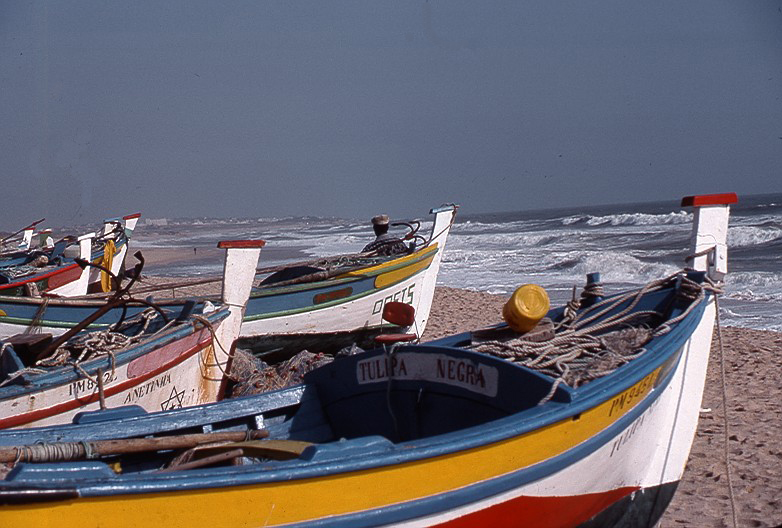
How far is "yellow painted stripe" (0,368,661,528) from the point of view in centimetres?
239

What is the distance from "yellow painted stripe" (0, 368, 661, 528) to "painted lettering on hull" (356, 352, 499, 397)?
0.60 m

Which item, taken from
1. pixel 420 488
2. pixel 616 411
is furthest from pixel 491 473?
pixel 616 411

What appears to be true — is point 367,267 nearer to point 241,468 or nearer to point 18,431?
point 18,431

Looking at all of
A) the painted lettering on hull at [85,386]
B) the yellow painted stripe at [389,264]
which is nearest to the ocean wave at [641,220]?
the yellow painted stripe at [389,264]

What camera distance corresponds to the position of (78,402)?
5.40m

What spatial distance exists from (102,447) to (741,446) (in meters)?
4.75

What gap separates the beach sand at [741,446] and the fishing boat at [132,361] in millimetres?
3616

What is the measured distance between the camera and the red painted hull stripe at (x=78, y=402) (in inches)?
200

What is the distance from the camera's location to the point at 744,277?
17047 mm

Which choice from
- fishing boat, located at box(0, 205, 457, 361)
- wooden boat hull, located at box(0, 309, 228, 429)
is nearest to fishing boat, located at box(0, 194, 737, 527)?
wooden boat hull, located at box(0, 309, 228, 429)

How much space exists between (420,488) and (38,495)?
1.25 meters

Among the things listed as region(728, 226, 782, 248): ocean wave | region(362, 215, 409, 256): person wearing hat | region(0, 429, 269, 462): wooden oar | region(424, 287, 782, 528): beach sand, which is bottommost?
region(424, 287, 782, 528): beach sand

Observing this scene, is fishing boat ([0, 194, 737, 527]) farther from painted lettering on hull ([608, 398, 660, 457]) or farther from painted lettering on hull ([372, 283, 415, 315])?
painted lettering on hull ([372, 283, 415, 315])

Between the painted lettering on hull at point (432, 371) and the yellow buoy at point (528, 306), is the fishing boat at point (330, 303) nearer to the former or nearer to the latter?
the painted lettering on hull at point (432, 371)
